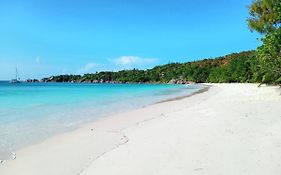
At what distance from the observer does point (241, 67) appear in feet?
236

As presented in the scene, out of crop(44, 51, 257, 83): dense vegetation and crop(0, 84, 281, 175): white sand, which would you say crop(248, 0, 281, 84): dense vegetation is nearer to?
crop(0, 84, 281, 175): white sand

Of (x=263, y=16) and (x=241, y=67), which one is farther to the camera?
(x=241, y=67)

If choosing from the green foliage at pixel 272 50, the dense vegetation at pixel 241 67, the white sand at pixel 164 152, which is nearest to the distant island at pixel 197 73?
the dense vegetation at pixel 241 67

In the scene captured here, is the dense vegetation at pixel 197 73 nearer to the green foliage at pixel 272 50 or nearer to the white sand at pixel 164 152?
the green foliage at pixel 272 50

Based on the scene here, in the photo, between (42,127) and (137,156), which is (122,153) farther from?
(42,127)

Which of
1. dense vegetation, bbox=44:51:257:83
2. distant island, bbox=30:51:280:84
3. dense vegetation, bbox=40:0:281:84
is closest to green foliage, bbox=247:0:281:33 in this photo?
dense vegetation, bbox=40:0:281:84

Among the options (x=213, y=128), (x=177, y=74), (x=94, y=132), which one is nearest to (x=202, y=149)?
(x=213, y=128)

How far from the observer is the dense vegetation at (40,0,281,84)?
69.3 ft

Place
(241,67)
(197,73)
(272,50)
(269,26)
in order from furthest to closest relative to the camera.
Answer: (197,73) < (241,67) < (269,26) < (272,50)

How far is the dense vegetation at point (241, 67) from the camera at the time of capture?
831 inches

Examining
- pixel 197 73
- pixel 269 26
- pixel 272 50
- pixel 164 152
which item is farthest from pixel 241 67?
pixel 164 152

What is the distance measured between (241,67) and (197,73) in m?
48.8

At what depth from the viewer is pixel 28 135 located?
938cm

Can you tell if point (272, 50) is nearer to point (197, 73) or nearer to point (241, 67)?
point (241, 67)
